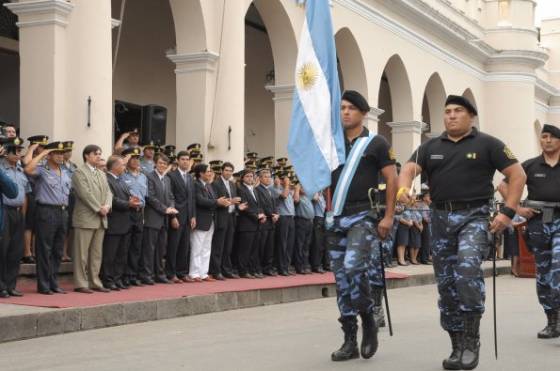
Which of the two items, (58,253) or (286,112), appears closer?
(58,253)

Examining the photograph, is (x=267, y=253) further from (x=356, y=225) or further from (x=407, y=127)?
(x=407, y=127)

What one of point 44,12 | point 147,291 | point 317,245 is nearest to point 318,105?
point 147,291

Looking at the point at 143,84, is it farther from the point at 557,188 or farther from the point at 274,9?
the point at 557,188

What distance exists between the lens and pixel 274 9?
20.3m

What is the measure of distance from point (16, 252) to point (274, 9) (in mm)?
10914

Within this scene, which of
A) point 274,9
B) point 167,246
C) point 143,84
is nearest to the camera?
point 167,246

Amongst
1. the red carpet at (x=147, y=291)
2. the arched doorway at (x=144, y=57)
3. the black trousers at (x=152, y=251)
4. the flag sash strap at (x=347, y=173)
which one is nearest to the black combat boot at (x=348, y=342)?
the flag sash strap at (x=347, y=173)

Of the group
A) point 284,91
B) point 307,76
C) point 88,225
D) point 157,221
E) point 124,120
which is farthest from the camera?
point 284,91

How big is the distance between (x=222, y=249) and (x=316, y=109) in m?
6.82

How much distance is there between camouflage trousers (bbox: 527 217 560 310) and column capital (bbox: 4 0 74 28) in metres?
7.24

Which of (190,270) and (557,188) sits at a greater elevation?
(557,188)

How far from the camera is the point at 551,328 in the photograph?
29.9 ft

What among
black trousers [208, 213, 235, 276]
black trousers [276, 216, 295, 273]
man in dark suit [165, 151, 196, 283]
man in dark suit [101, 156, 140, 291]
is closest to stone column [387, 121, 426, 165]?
black trousers [276, 216, 295, 273]

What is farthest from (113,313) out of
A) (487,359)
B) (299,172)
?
(487,359)
